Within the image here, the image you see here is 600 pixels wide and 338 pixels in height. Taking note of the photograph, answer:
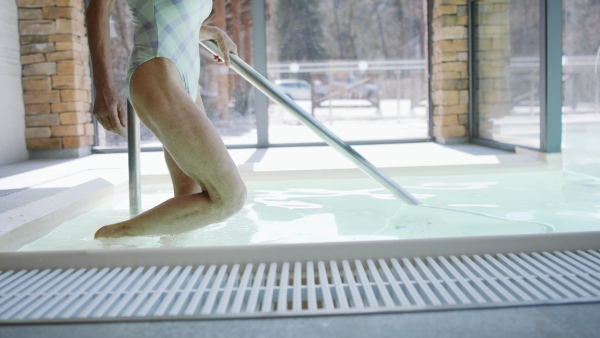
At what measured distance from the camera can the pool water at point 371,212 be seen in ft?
7.14

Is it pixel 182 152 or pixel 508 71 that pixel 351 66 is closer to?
pixel 508 71

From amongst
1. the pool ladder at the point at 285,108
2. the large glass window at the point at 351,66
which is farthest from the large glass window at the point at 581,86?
the pool ladder at the point at 285,108

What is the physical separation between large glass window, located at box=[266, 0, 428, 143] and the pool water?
2.66 meters

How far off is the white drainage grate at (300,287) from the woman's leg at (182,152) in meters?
0.25

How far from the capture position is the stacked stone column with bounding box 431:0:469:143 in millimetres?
5742

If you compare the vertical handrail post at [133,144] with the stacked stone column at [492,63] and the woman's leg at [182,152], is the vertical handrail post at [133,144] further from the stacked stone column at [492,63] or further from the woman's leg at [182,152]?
the stacked stone column at [492,63]

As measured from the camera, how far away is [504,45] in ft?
16.4

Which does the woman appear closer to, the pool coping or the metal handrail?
the pool coping

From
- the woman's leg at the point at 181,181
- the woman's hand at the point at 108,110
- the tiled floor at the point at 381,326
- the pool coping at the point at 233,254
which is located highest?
the woman's hand at the point at 108,110

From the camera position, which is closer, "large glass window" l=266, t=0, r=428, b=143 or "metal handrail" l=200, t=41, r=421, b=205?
"metal handrail" l=200, t=41, r=421, b=205

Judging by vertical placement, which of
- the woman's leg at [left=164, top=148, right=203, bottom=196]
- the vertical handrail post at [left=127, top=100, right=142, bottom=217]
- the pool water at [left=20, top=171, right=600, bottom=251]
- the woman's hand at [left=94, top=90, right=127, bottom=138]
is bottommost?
the pool water at [left=20, top=171, right=600, bottom=251]

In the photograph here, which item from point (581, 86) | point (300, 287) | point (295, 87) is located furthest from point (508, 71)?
point (300, 287)

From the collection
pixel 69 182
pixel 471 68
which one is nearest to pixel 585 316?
pixel 69 182

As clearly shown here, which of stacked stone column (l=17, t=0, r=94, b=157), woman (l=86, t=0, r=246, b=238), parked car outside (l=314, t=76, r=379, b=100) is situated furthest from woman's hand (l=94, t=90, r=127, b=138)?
parked car outside (l=314, t=76, r=379, b=100)
